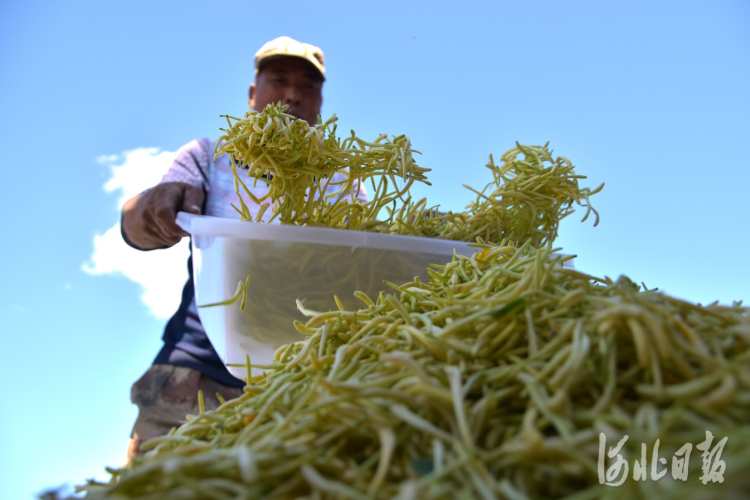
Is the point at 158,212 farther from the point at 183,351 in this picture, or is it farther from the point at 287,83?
the point at 287,83

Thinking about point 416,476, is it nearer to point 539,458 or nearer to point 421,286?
point 539,458

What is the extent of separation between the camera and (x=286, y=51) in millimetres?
1271

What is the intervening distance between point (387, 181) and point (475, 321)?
33 cm

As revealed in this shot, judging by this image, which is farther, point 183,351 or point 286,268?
point 183,351

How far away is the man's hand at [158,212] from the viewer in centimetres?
79

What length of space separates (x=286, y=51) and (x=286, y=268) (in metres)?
0.90

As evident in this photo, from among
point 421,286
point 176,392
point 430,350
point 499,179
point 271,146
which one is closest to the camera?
point 430,350

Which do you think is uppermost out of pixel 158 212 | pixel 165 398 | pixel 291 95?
pixel 291 95

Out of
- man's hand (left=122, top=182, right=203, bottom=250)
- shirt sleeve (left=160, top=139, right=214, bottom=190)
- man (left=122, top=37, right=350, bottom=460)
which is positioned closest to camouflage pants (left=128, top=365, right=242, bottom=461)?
man (left=122, top=37, right=350, bottom=460)

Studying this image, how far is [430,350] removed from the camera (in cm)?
27

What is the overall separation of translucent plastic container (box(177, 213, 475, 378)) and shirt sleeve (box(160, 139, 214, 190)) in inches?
19.1

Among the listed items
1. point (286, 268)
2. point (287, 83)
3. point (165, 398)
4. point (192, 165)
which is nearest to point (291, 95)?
point (287, 83)

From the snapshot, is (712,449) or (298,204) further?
(298,204)

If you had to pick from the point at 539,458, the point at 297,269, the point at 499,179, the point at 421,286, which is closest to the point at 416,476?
the point at 539,458
